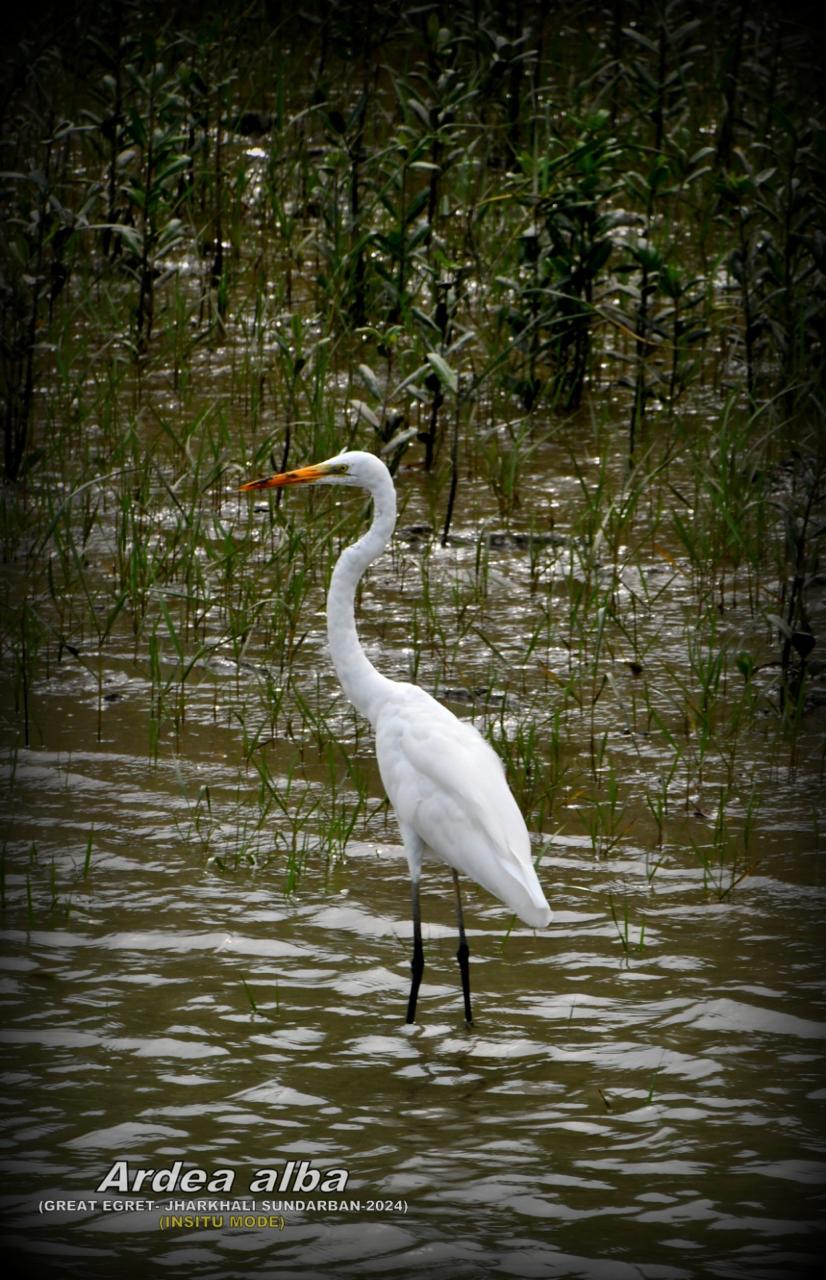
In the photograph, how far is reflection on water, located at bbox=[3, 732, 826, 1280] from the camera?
312 centimetres

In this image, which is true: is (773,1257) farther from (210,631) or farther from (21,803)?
(210,631)

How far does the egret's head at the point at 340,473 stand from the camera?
14.4 feet

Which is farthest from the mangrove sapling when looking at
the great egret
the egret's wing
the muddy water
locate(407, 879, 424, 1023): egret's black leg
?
locate(407, 879, 424, 1023): egret's black leg

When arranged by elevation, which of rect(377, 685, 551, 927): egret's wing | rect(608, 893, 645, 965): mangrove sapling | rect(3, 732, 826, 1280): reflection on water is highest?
rect(377, 685, 551, 927): egret's wing

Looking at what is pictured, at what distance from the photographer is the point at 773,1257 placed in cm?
308

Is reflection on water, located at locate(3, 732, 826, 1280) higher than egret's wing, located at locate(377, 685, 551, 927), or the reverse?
egret's wing, located at locate(377, 685, 551, 927)

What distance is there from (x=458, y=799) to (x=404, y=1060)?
0.61 meters

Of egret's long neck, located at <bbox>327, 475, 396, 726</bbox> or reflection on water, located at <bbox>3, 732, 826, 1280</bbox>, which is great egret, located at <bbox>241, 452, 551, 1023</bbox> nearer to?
egret's long neck, located at <bbox>327, 475, 396, 726</bbox>

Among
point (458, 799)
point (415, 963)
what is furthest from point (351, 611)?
point (415, 963)

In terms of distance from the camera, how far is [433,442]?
696 centimetres

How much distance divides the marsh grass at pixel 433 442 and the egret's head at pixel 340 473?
2.88 ft

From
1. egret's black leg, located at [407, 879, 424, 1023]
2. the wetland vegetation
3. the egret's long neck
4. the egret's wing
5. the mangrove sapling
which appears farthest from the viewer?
the wetland vegetation

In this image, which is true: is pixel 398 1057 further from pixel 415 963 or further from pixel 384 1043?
pixel 415 963

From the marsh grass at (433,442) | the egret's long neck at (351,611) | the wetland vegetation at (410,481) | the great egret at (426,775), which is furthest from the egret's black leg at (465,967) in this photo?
the egret's long neck at (351,611)
